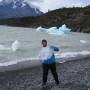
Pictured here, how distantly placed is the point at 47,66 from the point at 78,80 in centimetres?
205

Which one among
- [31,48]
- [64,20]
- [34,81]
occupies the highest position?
[34,81]

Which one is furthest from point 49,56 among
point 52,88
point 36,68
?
point 36,68

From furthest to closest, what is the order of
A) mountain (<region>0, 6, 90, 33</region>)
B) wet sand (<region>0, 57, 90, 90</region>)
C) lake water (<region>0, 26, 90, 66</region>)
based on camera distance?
mountain (<region>0, 6, 90, 33</region>)
lake water (<region>0, 26, 90, 66</region>)
wet sand (<region>0, 57, 90, 90</region>)

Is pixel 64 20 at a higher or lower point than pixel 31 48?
lower

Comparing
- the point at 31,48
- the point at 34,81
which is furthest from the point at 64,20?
the point at 34,81

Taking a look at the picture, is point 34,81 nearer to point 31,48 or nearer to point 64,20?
point 31,48

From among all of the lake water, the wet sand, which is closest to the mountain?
the lake water

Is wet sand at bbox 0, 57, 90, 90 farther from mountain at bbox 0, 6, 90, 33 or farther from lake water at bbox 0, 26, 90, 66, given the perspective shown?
mountain at bbox 0, 6, 90, 33

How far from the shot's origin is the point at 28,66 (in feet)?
64.6

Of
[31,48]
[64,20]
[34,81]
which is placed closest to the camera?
[34,81]

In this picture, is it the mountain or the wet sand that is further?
the mountain

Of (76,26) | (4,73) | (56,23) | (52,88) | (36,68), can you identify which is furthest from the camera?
(56,23)

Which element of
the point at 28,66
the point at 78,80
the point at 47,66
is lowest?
the point at 28,66

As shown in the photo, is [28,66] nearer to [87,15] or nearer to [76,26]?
[76,26]
